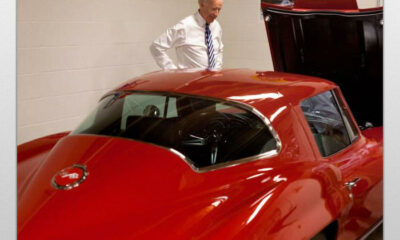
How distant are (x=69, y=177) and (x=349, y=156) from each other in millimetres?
1212

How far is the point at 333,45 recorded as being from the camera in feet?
8.87

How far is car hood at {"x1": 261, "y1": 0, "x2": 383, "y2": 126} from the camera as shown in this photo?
260 centimetres

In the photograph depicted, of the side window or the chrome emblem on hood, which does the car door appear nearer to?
Answer: the side window

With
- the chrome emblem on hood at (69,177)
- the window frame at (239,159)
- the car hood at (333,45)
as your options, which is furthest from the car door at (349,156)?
the chrome emblem on hood at (69,177)

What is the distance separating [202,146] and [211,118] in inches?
6.4

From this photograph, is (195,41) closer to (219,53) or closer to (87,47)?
(219,53)

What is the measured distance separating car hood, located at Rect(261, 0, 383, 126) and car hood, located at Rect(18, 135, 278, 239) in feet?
3.91

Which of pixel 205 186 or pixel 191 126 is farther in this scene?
pixel 191 126


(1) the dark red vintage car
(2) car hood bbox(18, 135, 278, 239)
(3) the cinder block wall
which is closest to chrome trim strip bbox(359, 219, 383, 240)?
(1) the dark red vintage car

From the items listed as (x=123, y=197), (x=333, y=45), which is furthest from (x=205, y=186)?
(x=333, y=45)

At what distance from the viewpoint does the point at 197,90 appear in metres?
2.06

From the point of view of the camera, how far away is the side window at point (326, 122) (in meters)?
2.14

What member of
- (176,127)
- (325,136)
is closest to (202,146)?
(176,127)
